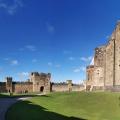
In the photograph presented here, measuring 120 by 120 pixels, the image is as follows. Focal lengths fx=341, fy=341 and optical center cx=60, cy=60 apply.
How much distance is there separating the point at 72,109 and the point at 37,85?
5263cm

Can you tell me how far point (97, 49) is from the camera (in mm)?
71375

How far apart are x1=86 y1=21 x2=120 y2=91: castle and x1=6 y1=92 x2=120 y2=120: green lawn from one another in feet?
39.7

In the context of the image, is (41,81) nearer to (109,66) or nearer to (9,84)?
(9,84)

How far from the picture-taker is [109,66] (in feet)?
212

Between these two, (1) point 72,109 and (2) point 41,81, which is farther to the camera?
(2) point 41,81

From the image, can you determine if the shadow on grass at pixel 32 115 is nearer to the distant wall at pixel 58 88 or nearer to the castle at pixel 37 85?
the castle at pixel 37 85

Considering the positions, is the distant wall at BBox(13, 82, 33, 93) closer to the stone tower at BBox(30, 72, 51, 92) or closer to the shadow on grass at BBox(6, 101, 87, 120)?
the stone tower at BBox(30, 72, 51, 92)

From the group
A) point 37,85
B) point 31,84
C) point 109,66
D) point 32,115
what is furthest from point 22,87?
point 32,115

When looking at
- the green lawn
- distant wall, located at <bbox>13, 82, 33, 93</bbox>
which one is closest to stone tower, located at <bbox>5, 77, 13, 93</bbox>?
distant wall, located at <bbox>13, 82, 33, 93</bbox>

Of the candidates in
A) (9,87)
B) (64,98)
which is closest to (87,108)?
(64,98)

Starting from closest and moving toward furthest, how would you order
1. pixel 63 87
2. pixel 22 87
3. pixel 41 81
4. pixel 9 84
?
1. pixel 9 84
2. pixel 22 87
3. pixel 41 81
4. pixel 63 87

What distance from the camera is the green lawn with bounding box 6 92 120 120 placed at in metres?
35.8

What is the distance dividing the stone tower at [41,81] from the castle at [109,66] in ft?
91.9

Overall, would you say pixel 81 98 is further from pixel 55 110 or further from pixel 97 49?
pixel 97 49
